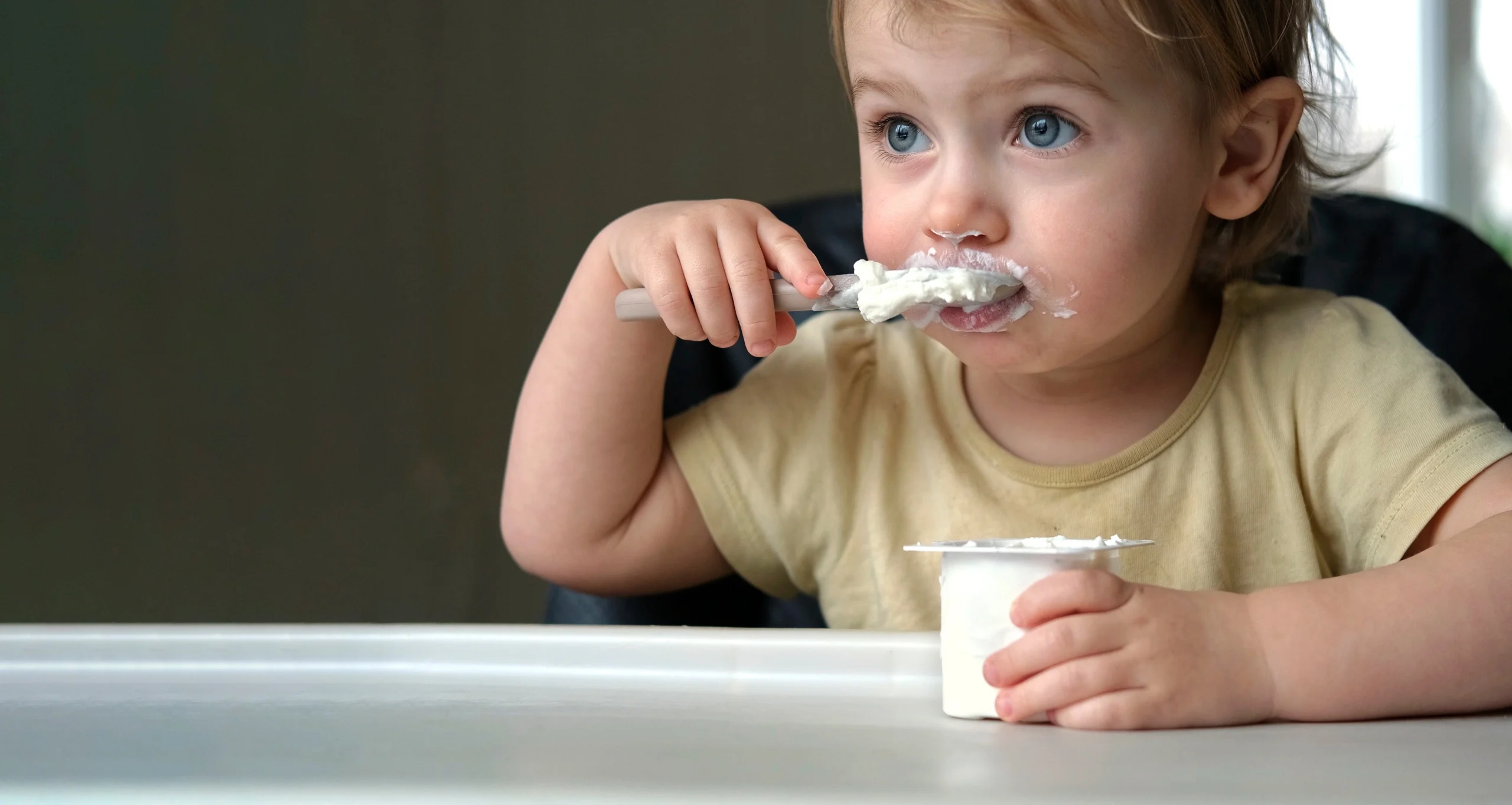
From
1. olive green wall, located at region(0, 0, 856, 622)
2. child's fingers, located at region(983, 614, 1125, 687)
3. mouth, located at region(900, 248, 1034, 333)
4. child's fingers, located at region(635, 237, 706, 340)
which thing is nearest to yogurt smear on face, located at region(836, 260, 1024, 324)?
mouth, located at region(900, 248, 1034, 333)

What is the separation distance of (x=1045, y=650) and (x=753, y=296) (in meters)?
0.32

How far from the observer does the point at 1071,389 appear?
102cm

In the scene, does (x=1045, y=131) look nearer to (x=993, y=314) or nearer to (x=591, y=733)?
(x=993, y=314)

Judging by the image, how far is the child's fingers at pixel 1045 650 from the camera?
0.60 m

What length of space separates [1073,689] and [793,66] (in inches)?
94.1

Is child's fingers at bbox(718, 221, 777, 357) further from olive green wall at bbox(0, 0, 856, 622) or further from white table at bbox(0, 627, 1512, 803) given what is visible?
olive green wall at bbox(0, 0, 856, 622)

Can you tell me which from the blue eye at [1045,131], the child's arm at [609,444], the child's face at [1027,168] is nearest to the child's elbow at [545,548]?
the child's arm at [609,444]

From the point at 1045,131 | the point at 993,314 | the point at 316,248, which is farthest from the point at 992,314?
the point at 316,248

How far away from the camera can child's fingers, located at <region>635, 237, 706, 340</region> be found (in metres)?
0.86

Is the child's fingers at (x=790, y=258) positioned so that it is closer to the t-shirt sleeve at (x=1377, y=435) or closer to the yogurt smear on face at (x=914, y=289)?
the yogurt smear on face at (x=914, y=289)

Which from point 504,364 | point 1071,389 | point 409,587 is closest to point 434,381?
point 504,364

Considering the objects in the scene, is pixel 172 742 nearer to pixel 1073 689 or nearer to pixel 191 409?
pixel 1073 689

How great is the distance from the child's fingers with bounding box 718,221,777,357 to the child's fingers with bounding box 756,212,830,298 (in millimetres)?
11

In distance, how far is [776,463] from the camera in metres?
1.04
